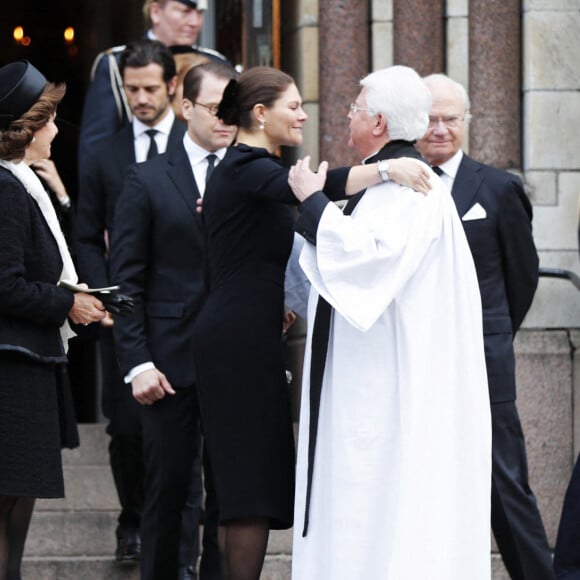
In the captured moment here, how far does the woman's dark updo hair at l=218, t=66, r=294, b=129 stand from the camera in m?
5.98

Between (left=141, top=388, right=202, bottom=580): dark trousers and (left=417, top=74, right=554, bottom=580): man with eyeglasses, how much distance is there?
3.90 feet

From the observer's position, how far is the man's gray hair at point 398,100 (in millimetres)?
5777

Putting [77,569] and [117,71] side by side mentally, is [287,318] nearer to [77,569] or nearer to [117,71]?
[77,569]

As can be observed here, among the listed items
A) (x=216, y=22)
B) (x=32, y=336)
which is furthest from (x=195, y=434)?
(x=216, y=22)

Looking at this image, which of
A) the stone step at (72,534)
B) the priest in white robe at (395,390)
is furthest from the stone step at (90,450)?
the priest in white robe at (395,390)

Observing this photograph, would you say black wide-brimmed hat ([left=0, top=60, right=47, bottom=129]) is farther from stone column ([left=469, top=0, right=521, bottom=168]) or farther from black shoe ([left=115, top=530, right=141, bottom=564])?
stone column ([left=469, top=0, right=521, bottom=168])

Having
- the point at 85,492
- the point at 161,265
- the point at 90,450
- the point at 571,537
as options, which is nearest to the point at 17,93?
the point at 161,265

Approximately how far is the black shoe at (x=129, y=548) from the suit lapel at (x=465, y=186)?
1.98m

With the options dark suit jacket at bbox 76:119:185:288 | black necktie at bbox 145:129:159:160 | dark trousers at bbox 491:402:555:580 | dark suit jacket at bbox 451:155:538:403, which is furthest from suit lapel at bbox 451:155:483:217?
black necktie at bbox 145:129:159:160

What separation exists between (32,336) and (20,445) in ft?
1.18

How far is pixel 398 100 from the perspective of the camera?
578 centimetres

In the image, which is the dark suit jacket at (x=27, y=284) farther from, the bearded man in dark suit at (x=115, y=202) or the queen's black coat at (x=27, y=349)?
the bearded man in dark suit at (x=115, y=202)

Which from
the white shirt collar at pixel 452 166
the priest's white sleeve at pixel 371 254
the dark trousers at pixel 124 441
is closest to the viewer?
the priest's white sleeve at pixel 371 254

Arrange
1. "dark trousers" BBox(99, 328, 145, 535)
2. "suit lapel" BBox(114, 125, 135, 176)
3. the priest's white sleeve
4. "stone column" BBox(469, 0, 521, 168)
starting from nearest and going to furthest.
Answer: the priest's white sleeve, "dark trousers" BBox(99, 328, 145, 535), "suit lapel" BBox(114, 125, 135, 176), "stone column" BBox(469, 0, 521, 168)
